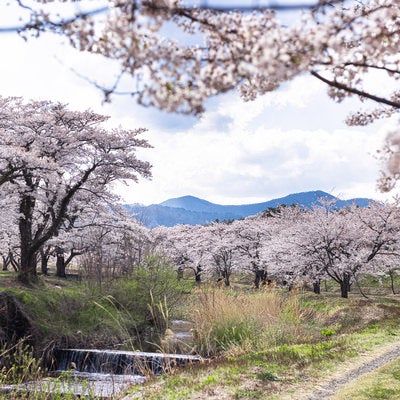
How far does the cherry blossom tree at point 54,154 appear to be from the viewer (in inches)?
672

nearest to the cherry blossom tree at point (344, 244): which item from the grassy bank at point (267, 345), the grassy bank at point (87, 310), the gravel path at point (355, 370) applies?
the grassy bank at point (267, 345)

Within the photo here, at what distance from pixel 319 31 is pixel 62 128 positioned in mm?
16171

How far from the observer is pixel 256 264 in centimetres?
3581

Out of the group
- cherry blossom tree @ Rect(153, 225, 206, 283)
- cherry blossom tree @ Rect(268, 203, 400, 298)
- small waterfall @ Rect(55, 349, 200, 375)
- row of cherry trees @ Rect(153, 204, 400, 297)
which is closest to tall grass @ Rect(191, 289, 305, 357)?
small waterfall @ Rect(55, 349, 200, 375)

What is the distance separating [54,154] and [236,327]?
1141cm

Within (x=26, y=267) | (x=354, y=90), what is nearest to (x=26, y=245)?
(x=26, y=267)

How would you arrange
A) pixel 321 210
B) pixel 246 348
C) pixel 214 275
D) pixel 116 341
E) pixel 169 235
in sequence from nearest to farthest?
pixel 246 348 → pixel 116 341 → pixel 321 210 → pixel 214 275 → pixel 169 235

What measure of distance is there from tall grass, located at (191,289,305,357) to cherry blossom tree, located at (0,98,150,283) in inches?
323

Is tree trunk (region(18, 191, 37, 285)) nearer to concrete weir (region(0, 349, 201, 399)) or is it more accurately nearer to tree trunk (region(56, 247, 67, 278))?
concrete weir (region(0, 349, 201, 399))

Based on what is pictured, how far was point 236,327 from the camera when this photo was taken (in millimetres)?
10461

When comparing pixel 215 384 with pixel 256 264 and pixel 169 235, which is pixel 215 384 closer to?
pixel 256 264

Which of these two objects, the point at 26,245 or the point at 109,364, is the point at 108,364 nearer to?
the point at 109,364

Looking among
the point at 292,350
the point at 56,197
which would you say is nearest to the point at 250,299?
the point at 292,350

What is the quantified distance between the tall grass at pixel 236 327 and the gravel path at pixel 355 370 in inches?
85.6
